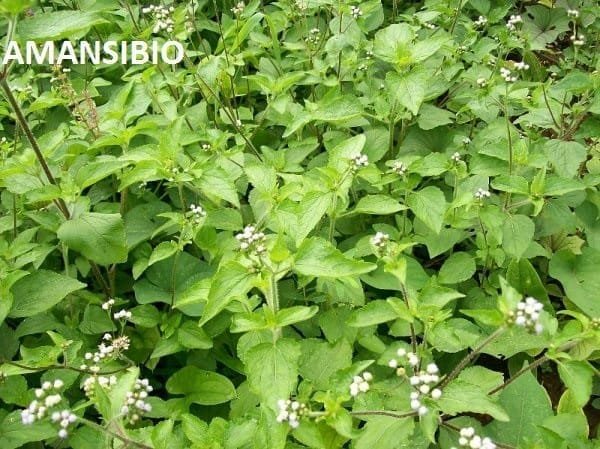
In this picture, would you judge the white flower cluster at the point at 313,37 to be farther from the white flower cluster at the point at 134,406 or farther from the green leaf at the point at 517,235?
the white flower cluster at the point at 134,406

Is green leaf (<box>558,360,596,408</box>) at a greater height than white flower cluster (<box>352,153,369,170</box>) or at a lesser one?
lesser

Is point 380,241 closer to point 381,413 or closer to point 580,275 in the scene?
point 381,413

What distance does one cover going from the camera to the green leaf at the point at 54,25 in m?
2.21

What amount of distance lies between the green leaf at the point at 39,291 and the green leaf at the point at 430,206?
1.58 metres

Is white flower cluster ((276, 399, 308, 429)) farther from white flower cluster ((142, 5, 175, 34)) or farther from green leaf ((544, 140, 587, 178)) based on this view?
white flower cluster ((142, 5, 175, 34))

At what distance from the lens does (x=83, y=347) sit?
3.01m

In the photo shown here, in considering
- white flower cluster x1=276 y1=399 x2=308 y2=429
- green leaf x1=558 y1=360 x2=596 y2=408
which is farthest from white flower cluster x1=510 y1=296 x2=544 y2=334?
white flower cluster x1=276 y1=399 x2=308 y2=429

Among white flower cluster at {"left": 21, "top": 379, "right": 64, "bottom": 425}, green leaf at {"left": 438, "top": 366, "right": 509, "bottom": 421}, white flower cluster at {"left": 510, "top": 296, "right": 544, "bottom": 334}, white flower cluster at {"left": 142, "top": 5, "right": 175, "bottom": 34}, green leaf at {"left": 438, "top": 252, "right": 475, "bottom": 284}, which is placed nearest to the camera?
white flower cluster at {"left": 510, "top": 296, "right": 544, "bottom": 334}

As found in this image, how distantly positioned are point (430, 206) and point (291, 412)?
1.27m

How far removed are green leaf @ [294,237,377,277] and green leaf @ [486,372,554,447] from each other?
99 cm

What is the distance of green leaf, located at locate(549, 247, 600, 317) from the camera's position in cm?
301

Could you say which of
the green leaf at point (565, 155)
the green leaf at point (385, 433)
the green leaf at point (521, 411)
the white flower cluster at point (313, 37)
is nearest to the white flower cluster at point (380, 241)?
the green leaf at point (385, 433)

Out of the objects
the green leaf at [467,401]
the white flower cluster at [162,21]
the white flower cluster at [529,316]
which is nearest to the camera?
the white flower cluster at [529,316]

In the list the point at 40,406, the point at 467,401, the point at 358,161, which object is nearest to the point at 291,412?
the point at 467,401
